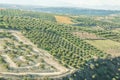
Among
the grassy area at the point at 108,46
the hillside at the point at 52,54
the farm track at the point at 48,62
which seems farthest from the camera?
the grassy area at the point at 108,46

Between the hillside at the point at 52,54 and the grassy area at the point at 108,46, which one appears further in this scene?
the grassy area at the point at 108,46

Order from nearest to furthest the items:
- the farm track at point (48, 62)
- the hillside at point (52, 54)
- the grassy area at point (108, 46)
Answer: the farm track at point (48, 62), the hillside at point (52, 54), the grassy area at point (108, 46)

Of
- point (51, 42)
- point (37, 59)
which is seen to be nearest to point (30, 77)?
point (37, 59)

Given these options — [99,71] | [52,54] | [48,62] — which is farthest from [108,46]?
[48,62]

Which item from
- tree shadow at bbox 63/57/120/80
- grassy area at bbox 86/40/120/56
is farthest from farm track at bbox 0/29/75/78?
grassy area at bbox 86/40/120/56

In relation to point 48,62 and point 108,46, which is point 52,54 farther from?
point 108,46

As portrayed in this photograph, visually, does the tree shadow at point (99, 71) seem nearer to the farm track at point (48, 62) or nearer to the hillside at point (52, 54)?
the hillside at point (52, 54)

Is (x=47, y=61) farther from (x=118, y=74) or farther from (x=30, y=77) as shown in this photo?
(x=118, y=74)

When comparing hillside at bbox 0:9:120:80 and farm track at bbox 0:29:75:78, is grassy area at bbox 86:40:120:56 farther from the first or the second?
farm track at bbox 0:29:75:78

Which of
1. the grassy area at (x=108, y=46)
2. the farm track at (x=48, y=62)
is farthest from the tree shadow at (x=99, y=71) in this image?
the grassy area at (x=108, y=46)
